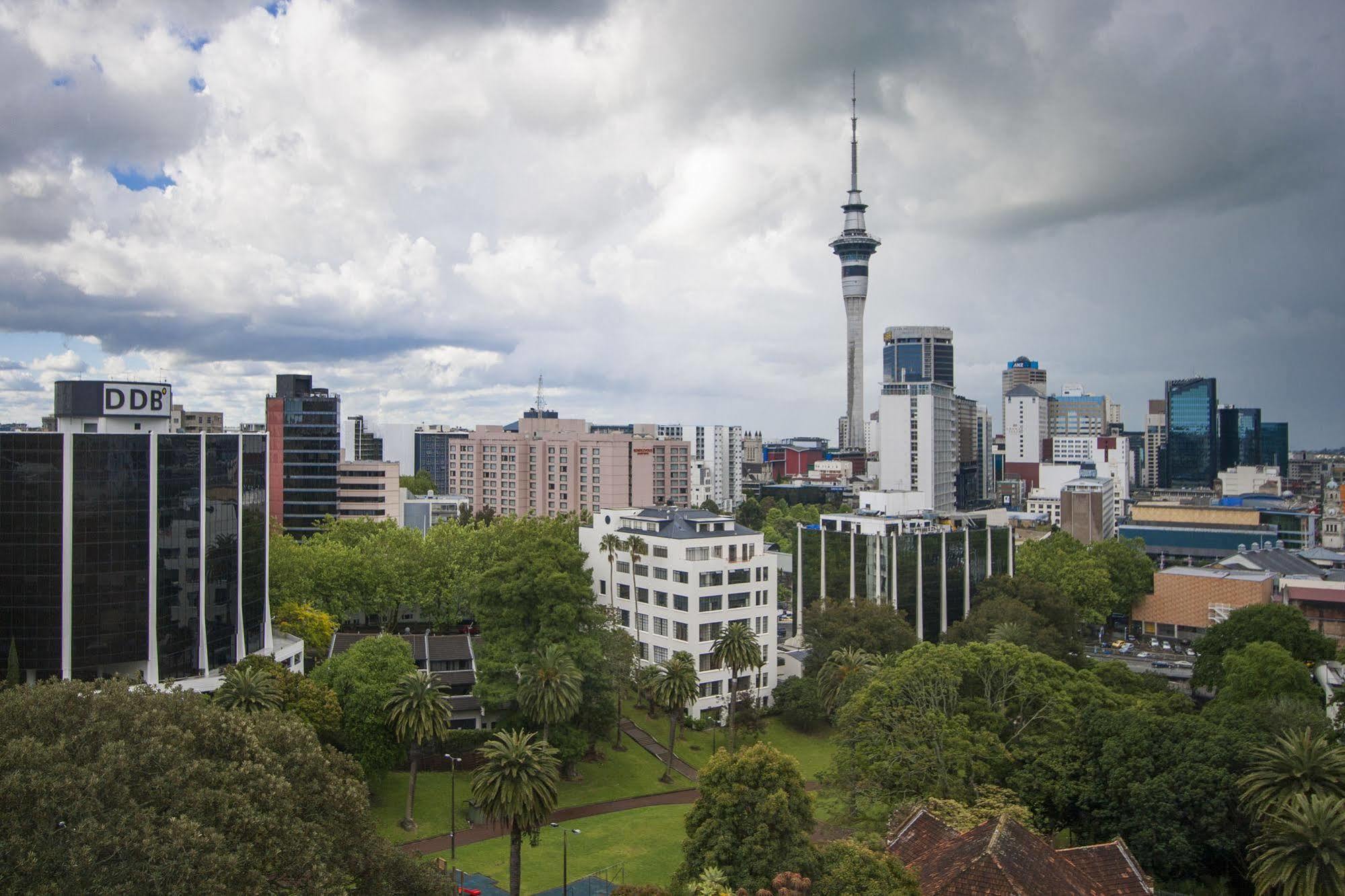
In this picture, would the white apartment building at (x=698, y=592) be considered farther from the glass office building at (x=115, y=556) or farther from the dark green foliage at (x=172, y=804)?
the dark green foliage at (x=172, y=804)

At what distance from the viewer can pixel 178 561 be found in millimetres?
62719

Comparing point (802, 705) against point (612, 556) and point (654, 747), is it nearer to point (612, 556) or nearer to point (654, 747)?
point (654, 747)

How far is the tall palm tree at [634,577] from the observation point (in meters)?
82.2

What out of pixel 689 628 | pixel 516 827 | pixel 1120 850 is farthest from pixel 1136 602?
pixel 516 827

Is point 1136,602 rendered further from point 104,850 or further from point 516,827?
point 104,850

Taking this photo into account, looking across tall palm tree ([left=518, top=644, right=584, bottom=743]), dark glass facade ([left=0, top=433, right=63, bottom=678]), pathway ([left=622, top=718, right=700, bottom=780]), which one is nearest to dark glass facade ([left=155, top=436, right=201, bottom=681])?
dark glass facade ([left=0, top=433, right=63, bottom=678])

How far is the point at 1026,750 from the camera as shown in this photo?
168ft

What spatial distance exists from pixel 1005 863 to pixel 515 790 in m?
21.6

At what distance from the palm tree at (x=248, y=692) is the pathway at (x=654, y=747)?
93.1 feet

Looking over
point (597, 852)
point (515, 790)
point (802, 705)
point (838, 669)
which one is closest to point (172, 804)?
point (515, 790)

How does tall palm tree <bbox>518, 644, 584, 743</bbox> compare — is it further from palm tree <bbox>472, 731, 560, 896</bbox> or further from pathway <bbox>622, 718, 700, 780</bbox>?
palm tree <bbox>472, 731, 560, 896</bbox>

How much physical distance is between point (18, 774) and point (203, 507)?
40.6 meters

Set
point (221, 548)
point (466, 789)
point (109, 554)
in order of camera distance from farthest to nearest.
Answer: point (221, 548) → point (466, 789) → point (109, 554)

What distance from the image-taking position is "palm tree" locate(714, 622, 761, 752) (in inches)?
2717
